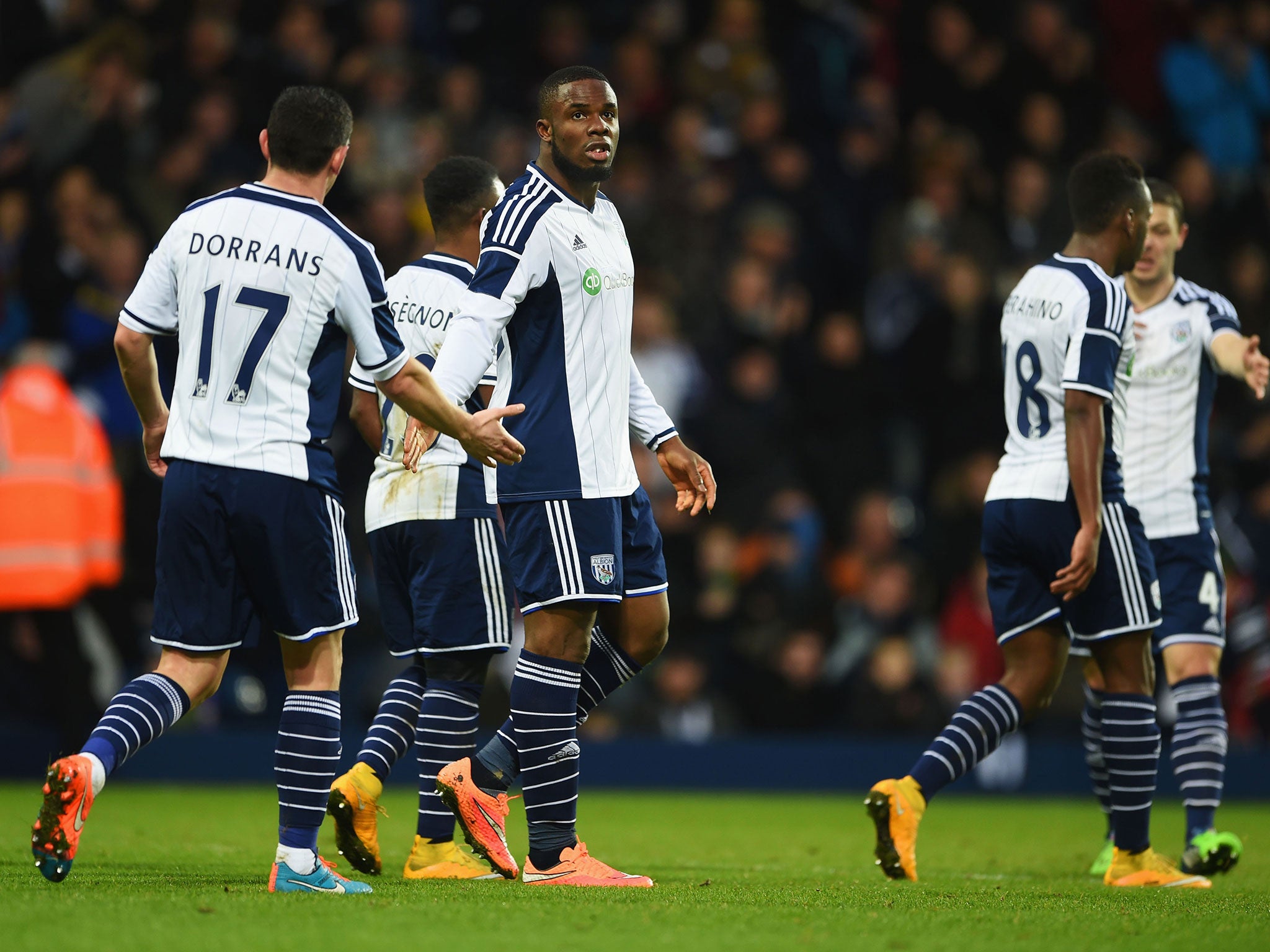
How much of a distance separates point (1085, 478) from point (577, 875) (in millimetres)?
2293

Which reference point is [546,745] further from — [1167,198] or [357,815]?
[1167,198]

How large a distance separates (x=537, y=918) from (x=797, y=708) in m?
6.97

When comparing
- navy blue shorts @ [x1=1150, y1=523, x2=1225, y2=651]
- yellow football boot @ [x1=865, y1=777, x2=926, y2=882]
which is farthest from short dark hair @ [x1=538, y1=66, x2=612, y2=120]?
navy blue shorts @ [x1=1150, y1=523, x2=1225, y2=651]

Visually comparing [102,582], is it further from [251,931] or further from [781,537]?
[251,931]

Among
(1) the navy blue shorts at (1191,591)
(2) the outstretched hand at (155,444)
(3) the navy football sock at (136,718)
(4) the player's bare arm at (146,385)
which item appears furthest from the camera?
(1) the navy blue shorts at (1191,591)

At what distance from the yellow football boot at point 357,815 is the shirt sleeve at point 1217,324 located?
150 inches

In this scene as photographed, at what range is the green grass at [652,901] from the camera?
397 centimetres

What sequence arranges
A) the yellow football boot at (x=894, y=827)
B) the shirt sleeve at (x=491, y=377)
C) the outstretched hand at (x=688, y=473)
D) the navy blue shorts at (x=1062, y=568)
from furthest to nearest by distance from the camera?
the shirt sleeve at (x=491, y=377)
the navy blue shorts at (x=1062, y=568)
the yellow football boot at (x=894, y=827)
the outstretched hand at (x=688, y=473)

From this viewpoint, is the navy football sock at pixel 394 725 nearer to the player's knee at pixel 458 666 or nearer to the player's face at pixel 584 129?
the player's knee at pixel 458 666

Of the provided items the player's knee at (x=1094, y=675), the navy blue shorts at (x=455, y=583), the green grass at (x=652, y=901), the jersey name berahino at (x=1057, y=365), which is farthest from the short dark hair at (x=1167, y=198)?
the navy blue shorts at (x=455, y=583)

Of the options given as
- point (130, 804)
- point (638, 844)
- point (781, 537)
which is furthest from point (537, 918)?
point (781, 537)

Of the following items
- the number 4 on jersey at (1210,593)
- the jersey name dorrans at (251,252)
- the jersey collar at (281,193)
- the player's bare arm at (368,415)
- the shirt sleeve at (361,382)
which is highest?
the jersey collar at (281,193)

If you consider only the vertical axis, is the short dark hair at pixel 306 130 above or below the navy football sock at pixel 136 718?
above

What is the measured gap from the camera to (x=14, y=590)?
9.73 meters
